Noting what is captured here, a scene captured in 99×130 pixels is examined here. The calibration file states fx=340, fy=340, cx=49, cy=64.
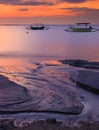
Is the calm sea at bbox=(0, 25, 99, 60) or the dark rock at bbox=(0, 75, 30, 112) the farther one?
the calm sea at bbox=(0, 25, 99, 60)

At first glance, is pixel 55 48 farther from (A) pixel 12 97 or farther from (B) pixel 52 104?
(B) pixel 52 104

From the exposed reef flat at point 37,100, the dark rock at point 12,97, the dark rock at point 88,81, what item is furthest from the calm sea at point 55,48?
the exposed reef flat at point 37,100

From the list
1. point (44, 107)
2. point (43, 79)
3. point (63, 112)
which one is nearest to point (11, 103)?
point (44, 107)

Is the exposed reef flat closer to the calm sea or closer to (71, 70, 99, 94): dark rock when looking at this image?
(71, 70, 99, 94): dark rock

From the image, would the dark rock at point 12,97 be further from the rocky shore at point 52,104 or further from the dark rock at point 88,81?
the dark rock at point 88,81

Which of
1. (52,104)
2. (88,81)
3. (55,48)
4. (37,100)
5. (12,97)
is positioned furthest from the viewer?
(55,48)

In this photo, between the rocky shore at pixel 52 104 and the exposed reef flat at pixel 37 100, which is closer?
the rocky shore at pixel 52 104

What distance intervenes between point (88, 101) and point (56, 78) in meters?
7.95

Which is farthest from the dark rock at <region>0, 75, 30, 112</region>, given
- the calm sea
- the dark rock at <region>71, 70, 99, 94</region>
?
the calm sea

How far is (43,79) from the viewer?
1032 inches

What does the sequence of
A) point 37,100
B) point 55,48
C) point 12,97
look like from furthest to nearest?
point 55,48 < point 12,97 < point 37,100

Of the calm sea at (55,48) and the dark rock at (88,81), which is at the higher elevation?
the dark rock at (88,81)

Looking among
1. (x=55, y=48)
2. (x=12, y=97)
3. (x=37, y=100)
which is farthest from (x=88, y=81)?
(x=55, y=48)

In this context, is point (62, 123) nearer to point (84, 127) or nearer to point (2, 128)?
point (84, 127)
